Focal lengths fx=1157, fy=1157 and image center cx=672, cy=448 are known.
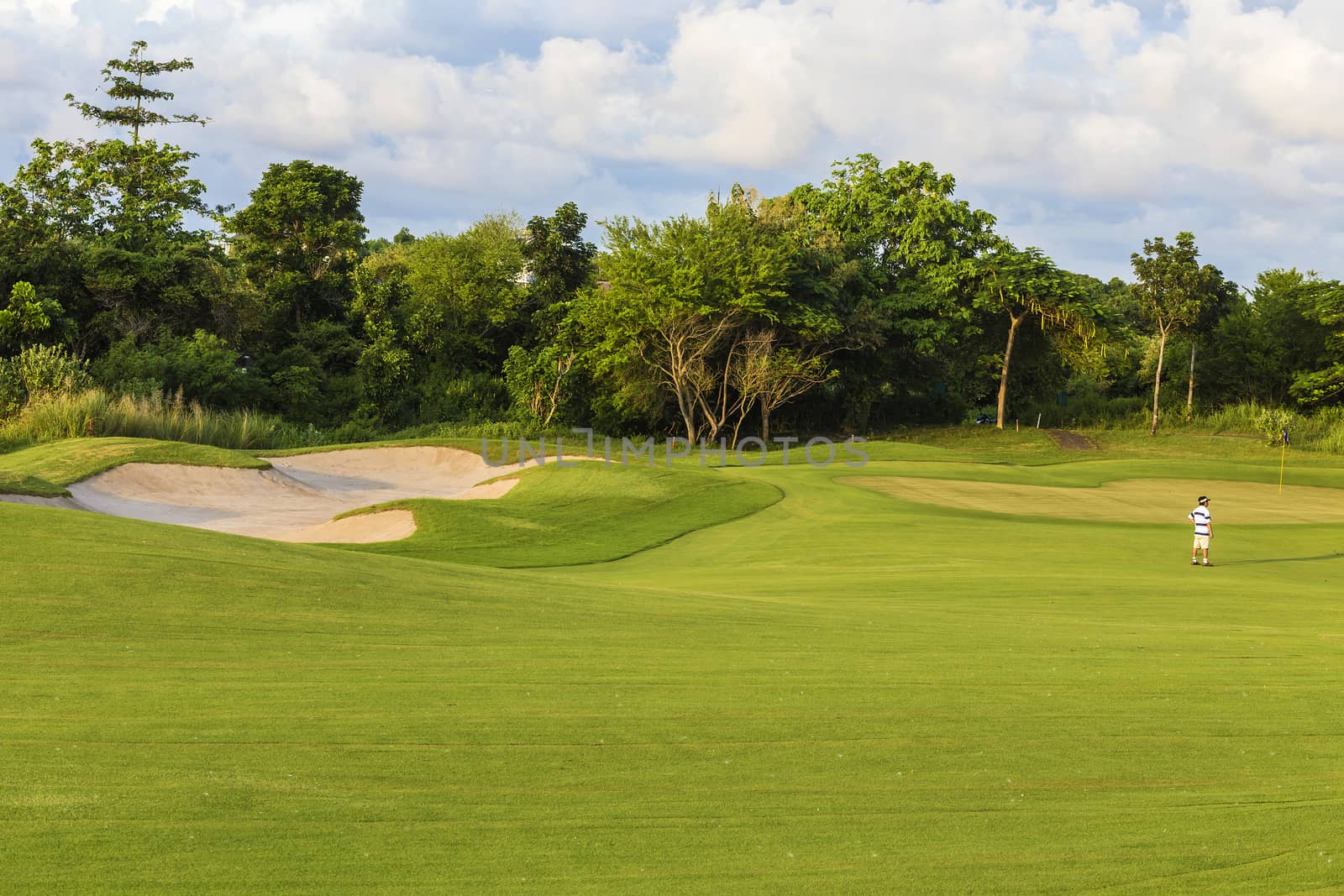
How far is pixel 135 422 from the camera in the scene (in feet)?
115

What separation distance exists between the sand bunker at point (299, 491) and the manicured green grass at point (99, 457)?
0.87 feet

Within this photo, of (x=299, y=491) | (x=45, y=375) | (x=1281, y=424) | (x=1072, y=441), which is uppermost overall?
(x=1281, y=424)

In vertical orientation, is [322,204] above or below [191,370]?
above

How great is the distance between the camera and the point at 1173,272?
5403 centimetres

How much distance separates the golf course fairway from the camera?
16.1 ft

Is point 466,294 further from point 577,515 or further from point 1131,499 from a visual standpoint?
point 1131,499

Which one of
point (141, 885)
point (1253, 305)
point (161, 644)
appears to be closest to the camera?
point (141, 885)

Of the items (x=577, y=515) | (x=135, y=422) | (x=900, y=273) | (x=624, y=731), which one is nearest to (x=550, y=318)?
(x=900, y=273)

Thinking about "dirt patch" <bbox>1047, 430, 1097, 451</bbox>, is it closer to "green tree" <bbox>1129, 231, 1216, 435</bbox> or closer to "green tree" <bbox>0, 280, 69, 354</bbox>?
"green tree" <bbox>1129, 231, 1216, 435</bbox>

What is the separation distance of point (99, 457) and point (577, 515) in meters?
12.6

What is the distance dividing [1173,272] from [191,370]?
43.2 meters

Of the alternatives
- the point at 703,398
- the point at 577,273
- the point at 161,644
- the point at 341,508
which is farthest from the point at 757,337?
the point at 161,644

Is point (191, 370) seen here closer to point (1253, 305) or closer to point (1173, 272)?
point (1173, 272)

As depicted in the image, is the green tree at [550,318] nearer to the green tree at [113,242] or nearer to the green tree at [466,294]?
the green tree at [466,294]
